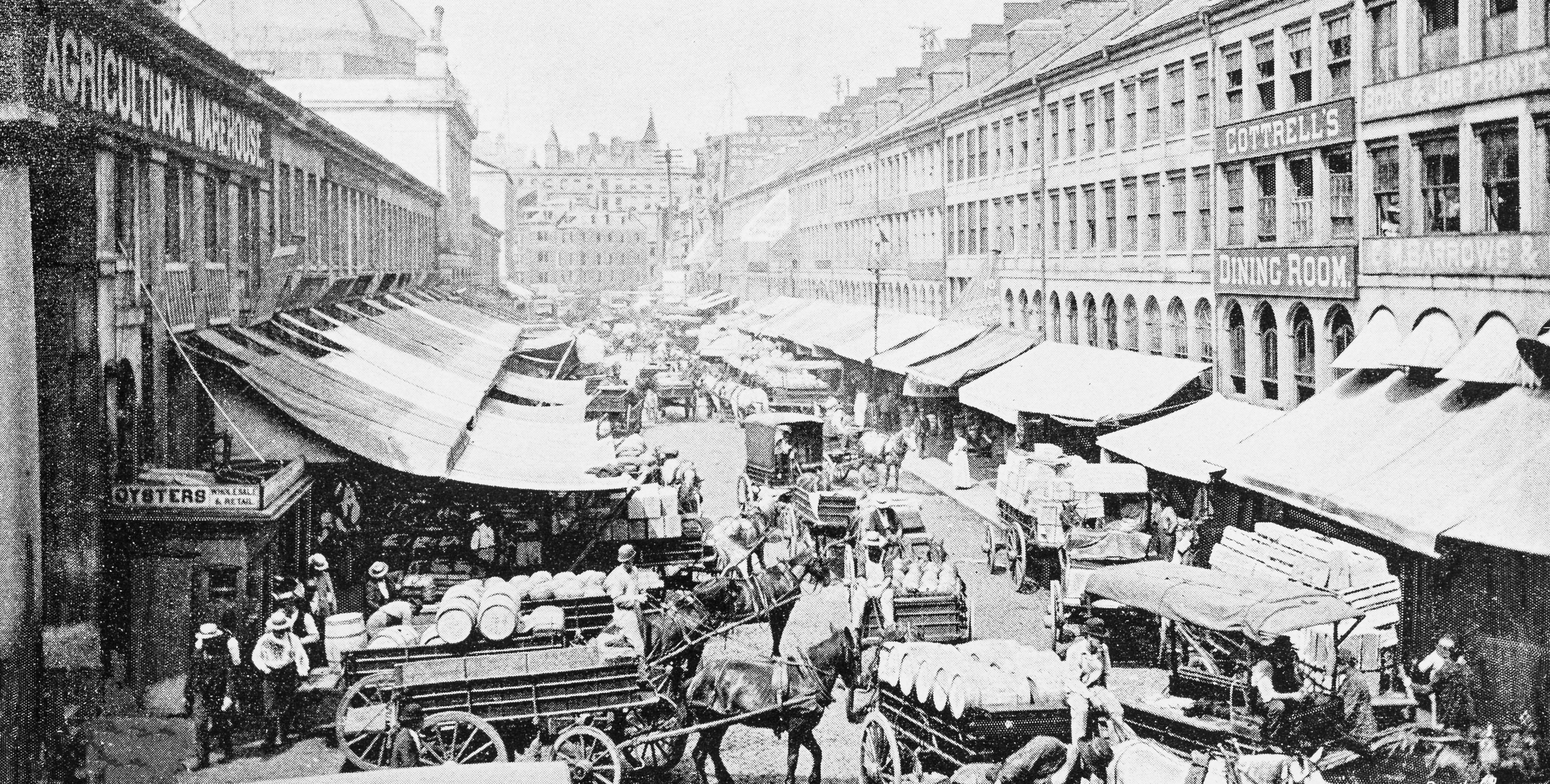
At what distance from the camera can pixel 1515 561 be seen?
16234mm

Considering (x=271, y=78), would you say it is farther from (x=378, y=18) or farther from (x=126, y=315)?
(x=126, y=315)

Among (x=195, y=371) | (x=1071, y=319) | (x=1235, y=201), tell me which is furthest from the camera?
(x=1071, y=319)

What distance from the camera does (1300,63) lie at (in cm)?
2575

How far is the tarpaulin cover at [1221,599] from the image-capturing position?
13289 mm

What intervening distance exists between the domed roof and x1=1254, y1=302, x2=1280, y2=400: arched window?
46040mm

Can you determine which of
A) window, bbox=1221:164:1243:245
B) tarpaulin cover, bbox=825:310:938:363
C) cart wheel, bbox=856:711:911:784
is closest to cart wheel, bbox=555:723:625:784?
cart wheel, bbox=856:711:911:784

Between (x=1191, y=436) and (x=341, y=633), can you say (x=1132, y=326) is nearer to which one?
(x=1191, y=436)

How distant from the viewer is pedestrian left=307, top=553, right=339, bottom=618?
1672 cm

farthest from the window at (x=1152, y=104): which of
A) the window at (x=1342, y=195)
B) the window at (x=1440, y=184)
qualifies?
the window at (x=1440, y=184)

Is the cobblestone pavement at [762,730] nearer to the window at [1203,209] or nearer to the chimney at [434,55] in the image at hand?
the window at [1203,209]

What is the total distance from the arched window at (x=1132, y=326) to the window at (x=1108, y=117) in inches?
163

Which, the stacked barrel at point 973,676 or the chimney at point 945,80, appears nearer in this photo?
the stacked barrel at point 973,676

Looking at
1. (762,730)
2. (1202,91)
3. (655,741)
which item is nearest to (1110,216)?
(1202,91)

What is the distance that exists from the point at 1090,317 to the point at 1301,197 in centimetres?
1089
